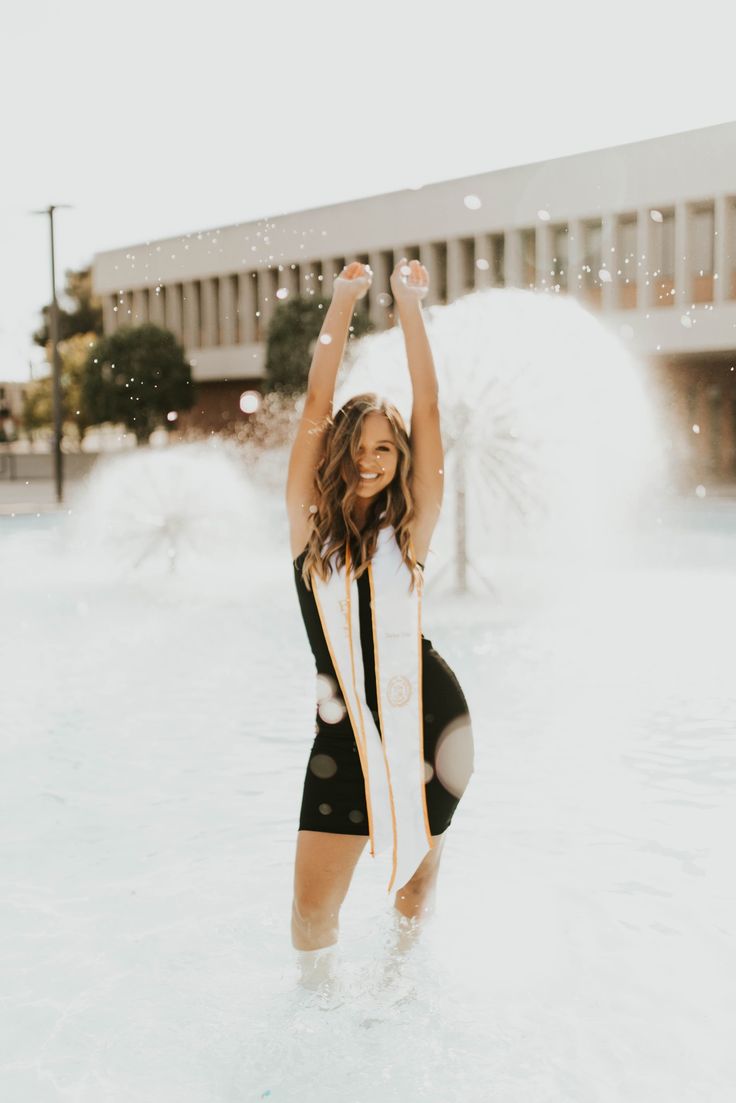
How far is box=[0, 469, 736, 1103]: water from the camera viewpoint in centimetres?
319

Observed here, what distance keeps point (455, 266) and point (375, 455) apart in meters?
41.3

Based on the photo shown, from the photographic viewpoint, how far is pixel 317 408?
294 centimetres

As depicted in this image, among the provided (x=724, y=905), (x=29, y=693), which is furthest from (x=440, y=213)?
(x=724, y=905)

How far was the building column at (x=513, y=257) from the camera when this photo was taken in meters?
41.0

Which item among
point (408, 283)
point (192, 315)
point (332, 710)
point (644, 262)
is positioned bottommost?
point (332, 710)

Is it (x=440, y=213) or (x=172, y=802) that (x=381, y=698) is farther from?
(x=440, y=213)

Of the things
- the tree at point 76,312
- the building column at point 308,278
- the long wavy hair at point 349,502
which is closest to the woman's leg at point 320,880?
the long wavy hair at point 349,502

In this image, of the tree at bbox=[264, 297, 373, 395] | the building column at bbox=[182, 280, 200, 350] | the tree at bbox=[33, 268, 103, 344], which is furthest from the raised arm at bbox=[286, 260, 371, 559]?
the tree at bbox=[33, 268, 103, 344]

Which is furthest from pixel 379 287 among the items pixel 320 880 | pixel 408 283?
pixel 320 880

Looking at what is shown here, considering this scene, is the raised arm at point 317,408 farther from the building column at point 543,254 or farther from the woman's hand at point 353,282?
the building column at point 543,254

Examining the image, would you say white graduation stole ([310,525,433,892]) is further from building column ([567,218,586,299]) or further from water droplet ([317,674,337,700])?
building column ([567,218,586,299])

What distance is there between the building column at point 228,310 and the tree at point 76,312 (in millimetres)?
23854

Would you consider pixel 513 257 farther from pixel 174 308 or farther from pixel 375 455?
pixel 375 455

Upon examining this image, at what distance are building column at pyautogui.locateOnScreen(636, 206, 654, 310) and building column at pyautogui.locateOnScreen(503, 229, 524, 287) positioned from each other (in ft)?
15.6
